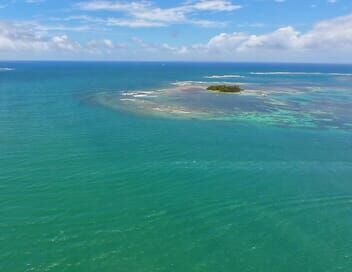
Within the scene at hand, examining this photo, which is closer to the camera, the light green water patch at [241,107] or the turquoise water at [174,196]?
the turquoise water at [174,196]

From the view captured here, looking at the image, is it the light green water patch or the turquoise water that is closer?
the turquoise water

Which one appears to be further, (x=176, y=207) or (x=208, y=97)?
(x=208, y=97)

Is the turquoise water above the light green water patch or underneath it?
underneath

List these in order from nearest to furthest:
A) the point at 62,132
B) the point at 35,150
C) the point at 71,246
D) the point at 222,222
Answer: the point at 71,246
the point at 222,222
the point at 35,150
the point at 62,132

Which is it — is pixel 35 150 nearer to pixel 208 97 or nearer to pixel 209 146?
pixel 209 146

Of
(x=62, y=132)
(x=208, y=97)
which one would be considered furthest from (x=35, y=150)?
(x=208, y=97)

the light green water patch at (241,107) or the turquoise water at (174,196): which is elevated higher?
the light green water patch at (241,107)

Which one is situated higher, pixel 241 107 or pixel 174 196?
pixel 241 107

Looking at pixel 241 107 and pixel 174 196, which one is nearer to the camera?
pixel 174 196
